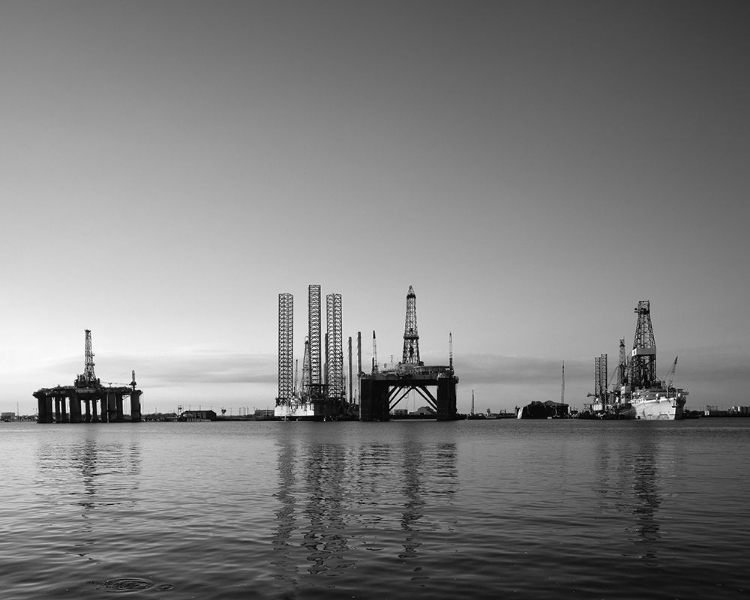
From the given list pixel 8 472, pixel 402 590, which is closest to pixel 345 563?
pixel 402 590

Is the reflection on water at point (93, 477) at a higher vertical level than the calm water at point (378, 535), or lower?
lower

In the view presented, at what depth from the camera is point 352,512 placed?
101ft

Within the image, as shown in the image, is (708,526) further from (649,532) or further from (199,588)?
(199,588)

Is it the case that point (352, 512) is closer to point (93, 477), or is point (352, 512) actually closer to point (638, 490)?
point (638, 490)

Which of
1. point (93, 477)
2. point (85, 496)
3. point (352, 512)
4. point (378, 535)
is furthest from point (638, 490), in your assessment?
point (93, 477)

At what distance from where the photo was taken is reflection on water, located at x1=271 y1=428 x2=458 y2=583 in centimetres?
2200

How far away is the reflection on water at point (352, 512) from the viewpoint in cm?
2200

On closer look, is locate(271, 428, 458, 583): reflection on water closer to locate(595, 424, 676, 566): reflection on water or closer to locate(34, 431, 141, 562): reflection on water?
locate(34, 431, 141, 562): reflection on water

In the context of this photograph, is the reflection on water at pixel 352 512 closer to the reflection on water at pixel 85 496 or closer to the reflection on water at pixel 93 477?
the reflection on water at pixel 85 496

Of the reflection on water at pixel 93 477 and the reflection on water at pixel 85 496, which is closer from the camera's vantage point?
the reflection on water at pixel 85 496

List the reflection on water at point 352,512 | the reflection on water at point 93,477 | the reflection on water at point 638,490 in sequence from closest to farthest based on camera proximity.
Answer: the reflection on water at point 352,512
the reflection on water at point 638,490
the reflection on water at point 93,477

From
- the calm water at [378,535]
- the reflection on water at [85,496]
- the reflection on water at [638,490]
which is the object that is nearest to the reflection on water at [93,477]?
the reflection on water at [85,496]

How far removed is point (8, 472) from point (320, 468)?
23.8m

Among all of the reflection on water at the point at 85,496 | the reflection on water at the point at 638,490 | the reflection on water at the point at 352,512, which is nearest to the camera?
the reflection on water at the point at 352,512
